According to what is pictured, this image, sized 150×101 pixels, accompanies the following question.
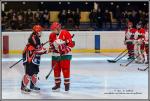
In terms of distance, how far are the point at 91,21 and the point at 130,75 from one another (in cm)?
727

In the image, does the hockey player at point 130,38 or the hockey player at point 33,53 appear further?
the hockey player at point 130,38

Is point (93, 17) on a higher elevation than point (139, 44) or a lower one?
higher

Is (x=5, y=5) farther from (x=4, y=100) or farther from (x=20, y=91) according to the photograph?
(x=4, y=100)

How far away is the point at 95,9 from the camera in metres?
18.8

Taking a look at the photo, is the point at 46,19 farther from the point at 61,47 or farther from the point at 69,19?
the point at 61,47

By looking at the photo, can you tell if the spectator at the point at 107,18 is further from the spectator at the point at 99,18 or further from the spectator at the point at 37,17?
the spectator at the point at 37,17

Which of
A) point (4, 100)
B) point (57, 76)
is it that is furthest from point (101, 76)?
point (4, 100)

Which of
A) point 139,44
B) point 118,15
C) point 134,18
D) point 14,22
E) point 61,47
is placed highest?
point 118,15

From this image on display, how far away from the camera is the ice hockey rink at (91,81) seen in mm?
8086

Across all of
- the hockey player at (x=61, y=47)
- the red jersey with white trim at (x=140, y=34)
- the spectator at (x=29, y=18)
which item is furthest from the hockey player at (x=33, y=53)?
the spectator at (x=29, y=18)

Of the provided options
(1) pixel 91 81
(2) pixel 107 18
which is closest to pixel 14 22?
(2) pixel 107 18

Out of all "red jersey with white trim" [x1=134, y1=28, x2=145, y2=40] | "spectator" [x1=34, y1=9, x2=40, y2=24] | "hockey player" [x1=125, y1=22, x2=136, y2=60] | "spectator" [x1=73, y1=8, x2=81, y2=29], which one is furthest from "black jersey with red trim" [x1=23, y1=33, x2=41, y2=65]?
"spectator" [x1=73, y1=8, x2=81, y2=29]

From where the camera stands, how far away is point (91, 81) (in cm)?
992

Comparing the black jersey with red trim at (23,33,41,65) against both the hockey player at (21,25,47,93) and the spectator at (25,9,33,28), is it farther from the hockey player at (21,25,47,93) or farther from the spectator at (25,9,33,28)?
the spectator at (25,9,33,28)
